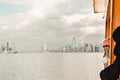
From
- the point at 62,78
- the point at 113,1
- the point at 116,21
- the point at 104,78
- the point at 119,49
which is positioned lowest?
the point at 62,78

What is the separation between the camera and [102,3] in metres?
8.09

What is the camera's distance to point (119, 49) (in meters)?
3.35

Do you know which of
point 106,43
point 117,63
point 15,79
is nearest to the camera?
point 117,63

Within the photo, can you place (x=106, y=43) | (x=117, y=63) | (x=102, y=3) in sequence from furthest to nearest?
1. (x=102, y=3)
2. (x=106, y=43)
3. (x=117, y=63)

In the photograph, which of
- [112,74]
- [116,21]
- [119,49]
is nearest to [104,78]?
[112,74]

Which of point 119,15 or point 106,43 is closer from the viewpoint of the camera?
point 119,15

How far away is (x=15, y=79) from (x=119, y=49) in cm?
4391

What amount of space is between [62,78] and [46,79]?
3.20 meters

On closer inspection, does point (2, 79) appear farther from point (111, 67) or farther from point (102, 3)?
point (111, 67)

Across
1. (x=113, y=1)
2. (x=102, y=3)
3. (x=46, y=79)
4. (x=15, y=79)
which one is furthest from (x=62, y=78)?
(x=113, y=1)

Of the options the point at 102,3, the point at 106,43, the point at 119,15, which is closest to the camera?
the point at 119,15

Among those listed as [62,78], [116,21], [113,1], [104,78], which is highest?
[113,1]

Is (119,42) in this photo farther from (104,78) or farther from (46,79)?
(46,79)

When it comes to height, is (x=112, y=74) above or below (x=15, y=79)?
above
